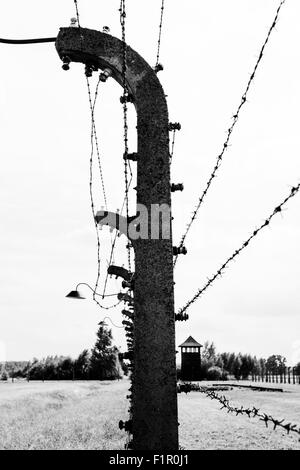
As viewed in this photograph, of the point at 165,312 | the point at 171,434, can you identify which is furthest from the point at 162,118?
the point at 171,434

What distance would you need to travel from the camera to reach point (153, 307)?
338 cm

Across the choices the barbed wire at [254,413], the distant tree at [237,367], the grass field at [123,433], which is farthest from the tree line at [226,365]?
the barbed wire at [254,413]

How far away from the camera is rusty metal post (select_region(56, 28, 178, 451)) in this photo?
330 cm

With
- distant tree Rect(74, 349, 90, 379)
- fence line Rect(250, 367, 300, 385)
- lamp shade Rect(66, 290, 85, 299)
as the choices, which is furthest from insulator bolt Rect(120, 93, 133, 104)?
distant tree Rect(74, 349, 90, 379)

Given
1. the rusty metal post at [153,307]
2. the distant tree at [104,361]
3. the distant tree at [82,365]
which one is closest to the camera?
the rusty metal post at [153,307]

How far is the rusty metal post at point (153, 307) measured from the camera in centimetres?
330

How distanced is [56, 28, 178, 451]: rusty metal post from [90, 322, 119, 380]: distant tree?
208 ft

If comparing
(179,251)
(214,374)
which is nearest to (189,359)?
(214,374)

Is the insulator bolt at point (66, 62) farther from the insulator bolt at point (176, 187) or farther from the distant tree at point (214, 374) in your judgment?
the distant tree at point (214, 374)

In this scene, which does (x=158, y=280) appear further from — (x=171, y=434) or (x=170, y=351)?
(x=171, y=434)

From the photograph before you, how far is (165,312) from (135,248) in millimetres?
586

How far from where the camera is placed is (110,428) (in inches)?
580

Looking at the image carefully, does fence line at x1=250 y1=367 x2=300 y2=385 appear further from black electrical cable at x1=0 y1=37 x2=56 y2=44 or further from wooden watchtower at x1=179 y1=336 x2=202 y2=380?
black electrical cable at x1=0 y1=37 x2=56 y2=44

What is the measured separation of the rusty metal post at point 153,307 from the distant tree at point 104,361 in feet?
208
